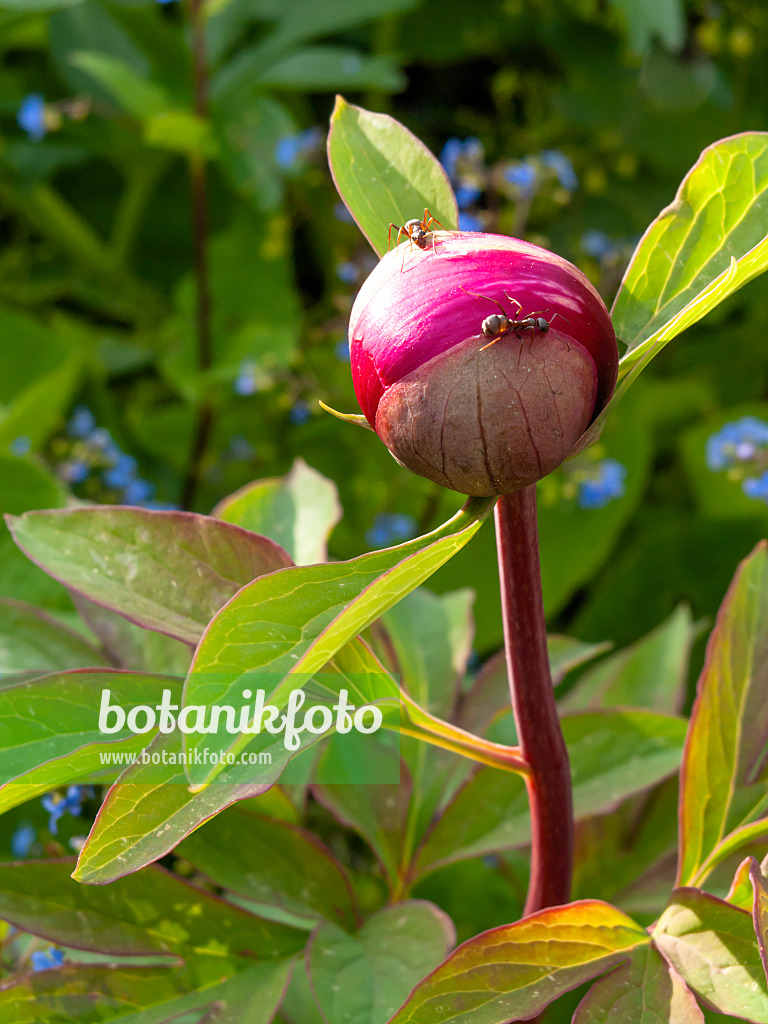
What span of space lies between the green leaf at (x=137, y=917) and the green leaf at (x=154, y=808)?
0.15 metres

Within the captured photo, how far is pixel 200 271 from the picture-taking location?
1321 millimetres

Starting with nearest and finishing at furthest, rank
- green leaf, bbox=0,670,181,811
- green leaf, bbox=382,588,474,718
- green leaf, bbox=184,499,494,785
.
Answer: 1. green leaf, bbox=184,499,494,785
2. green leaf, bbox=0,670,181,811
3. green leaf, bbox=382,588,474,718

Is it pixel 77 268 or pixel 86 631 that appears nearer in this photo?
pixel 86 631

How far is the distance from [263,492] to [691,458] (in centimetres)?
90

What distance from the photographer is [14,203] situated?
5.21ft

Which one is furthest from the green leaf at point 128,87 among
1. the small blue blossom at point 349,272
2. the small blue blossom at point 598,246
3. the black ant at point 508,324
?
the black ant at point 508,324

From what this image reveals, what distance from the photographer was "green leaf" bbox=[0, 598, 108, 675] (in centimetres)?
62

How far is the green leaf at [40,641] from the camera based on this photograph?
62 centimetres

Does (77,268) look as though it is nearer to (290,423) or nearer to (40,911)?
(290,423)

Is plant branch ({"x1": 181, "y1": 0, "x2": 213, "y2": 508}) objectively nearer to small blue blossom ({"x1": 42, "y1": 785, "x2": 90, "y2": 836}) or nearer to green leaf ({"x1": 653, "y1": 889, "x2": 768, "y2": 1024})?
small blue blossom ({"x1": 42, "y1": 785, "x2": 90, "y2": 836})

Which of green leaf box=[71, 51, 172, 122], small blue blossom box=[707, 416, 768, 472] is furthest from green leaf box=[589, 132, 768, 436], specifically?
Result: green leaf box=[71, 51, 172, 122]

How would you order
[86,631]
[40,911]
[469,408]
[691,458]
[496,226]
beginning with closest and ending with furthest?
1. [469,408]
2. [40,911]
3. [86,631]
4. [496,226]
5. [691,458]

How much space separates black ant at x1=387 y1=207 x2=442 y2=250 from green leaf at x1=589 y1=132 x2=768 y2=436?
9cm

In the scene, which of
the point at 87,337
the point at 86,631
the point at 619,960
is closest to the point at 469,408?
the point at 619,960
